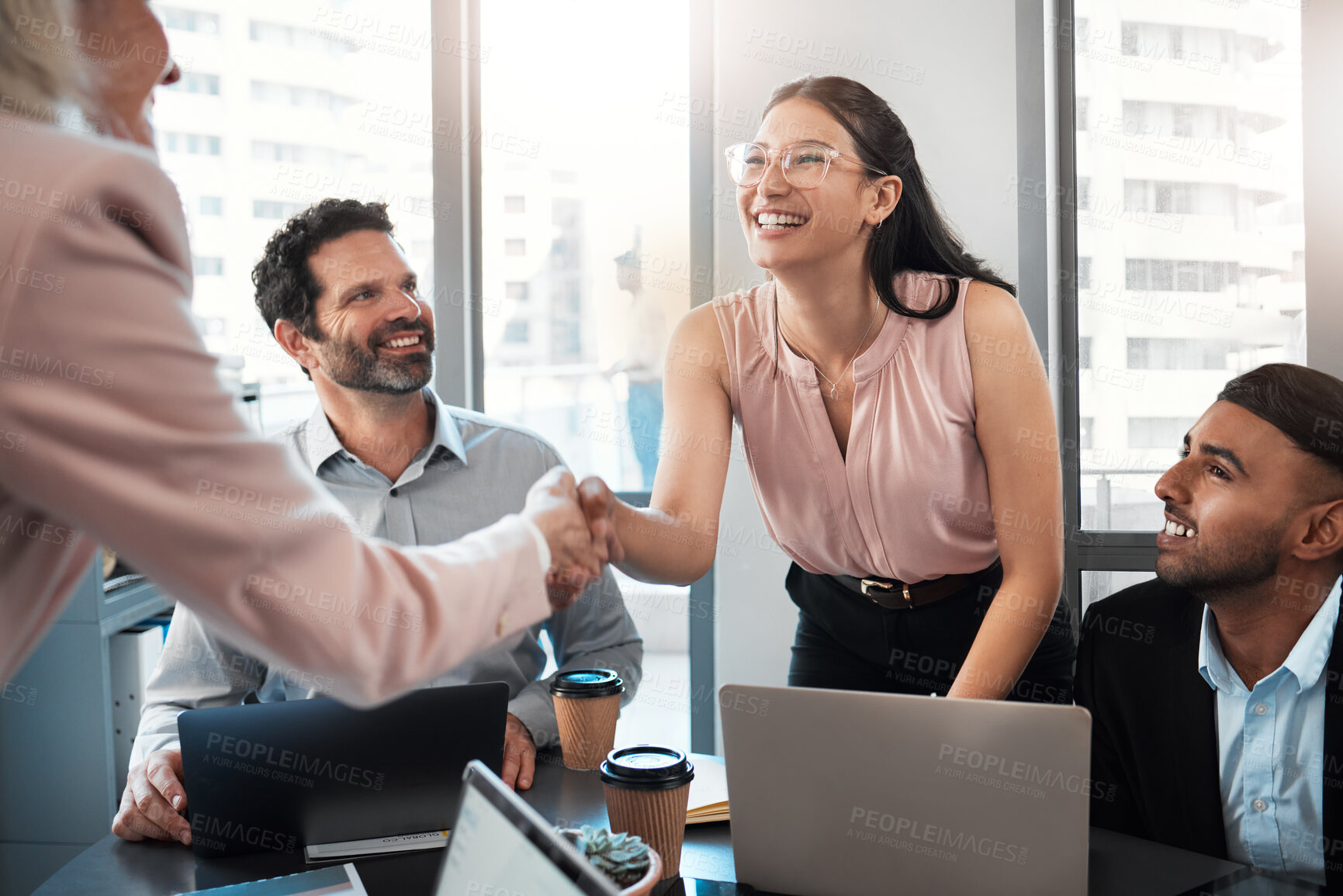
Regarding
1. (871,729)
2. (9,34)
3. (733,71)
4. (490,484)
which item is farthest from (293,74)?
(871,729)

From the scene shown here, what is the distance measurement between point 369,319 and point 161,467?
145cm

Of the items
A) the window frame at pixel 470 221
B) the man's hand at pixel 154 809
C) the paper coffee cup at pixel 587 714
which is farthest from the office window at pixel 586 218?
the man's hand at pixel 154 809

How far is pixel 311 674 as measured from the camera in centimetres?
83

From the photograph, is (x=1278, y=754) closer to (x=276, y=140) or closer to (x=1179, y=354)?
(x=1179, y=354)

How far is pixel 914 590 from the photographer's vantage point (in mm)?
1834

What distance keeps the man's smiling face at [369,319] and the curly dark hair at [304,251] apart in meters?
0.02

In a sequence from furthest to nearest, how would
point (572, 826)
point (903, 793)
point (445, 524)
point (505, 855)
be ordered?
point (445, 524) < point (572, 826) < point (903, 793) < point (505, 855)

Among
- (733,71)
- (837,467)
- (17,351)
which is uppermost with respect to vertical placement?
(733,71)

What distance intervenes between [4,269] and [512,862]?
0.51 metres

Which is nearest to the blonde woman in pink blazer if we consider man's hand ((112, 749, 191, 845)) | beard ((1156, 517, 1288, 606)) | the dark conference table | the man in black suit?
the dark conference table

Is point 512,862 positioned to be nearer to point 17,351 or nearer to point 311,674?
point 311,674

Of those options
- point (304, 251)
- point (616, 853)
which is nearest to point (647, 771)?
point (616, 853)

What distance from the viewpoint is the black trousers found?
71.7 inches

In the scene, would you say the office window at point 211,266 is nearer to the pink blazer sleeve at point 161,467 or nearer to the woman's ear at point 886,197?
the woman's ear at point 886,197
